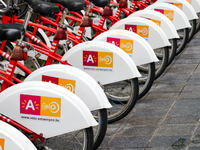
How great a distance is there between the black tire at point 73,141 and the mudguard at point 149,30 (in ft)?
6.76

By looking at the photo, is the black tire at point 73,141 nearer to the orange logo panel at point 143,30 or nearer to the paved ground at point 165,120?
the paved ground at point 165,120

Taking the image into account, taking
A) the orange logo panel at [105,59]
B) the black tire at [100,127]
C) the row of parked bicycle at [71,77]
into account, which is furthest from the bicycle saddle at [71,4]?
the black tire at [100,127]

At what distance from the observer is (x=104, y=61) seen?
4141mm

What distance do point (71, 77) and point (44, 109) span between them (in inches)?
22.9

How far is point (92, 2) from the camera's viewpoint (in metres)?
4.94

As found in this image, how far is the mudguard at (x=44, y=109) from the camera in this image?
9.54 ft

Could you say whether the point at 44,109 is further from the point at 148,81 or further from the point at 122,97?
the point at 148,81

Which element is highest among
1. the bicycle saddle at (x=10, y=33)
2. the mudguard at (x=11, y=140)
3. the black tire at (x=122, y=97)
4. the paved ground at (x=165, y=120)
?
the bicycle saddle at (x=10, y=33)

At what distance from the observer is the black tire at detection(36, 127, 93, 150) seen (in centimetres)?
305

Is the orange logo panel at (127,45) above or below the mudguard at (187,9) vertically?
below

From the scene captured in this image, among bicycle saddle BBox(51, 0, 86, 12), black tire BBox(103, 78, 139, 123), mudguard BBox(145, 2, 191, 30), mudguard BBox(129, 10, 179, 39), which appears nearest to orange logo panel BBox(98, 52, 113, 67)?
black tire BBox(103, 78, 139, 123)

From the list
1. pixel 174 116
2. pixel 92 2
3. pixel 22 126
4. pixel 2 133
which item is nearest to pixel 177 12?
pixel 92 2

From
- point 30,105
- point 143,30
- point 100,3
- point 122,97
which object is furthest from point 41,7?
point 143,30

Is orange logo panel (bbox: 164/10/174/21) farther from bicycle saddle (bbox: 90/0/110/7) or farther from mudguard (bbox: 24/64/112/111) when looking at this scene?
mudguard (bbox: 24/64/112/111)
